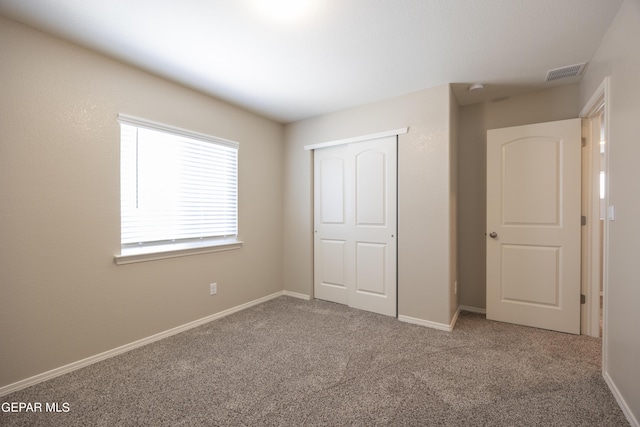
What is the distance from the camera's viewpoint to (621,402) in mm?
1628

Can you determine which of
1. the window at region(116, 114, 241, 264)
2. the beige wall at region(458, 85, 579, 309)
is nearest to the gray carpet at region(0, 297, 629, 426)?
the beige wall at region(458, 85, 579, 309)

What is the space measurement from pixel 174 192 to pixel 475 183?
3340 millimetres

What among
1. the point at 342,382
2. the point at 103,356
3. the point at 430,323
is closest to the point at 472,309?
the point at 430,323

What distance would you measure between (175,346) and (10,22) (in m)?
2.62

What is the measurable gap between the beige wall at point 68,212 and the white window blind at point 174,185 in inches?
4.7

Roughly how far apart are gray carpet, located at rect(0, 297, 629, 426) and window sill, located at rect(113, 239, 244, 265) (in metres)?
0.78

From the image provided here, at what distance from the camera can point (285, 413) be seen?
5.27ft

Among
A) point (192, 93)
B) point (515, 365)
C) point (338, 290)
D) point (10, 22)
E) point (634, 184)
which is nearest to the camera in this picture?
point (634, 184)

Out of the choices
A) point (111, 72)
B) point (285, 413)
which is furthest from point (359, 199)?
point (111, 72)

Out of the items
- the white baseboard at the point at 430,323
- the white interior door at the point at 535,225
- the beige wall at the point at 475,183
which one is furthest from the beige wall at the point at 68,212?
the white interior door at the point at 535,225

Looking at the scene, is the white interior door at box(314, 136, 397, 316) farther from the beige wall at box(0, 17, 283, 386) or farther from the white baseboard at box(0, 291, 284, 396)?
the beige wall at box(0, 17, 283, 386)

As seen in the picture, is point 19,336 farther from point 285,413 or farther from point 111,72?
point 111,72

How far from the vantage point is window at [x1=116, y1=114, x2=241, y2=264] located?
243cm

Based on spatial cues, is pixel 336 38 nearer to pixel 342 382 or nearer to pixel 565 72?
pixel 565 72
